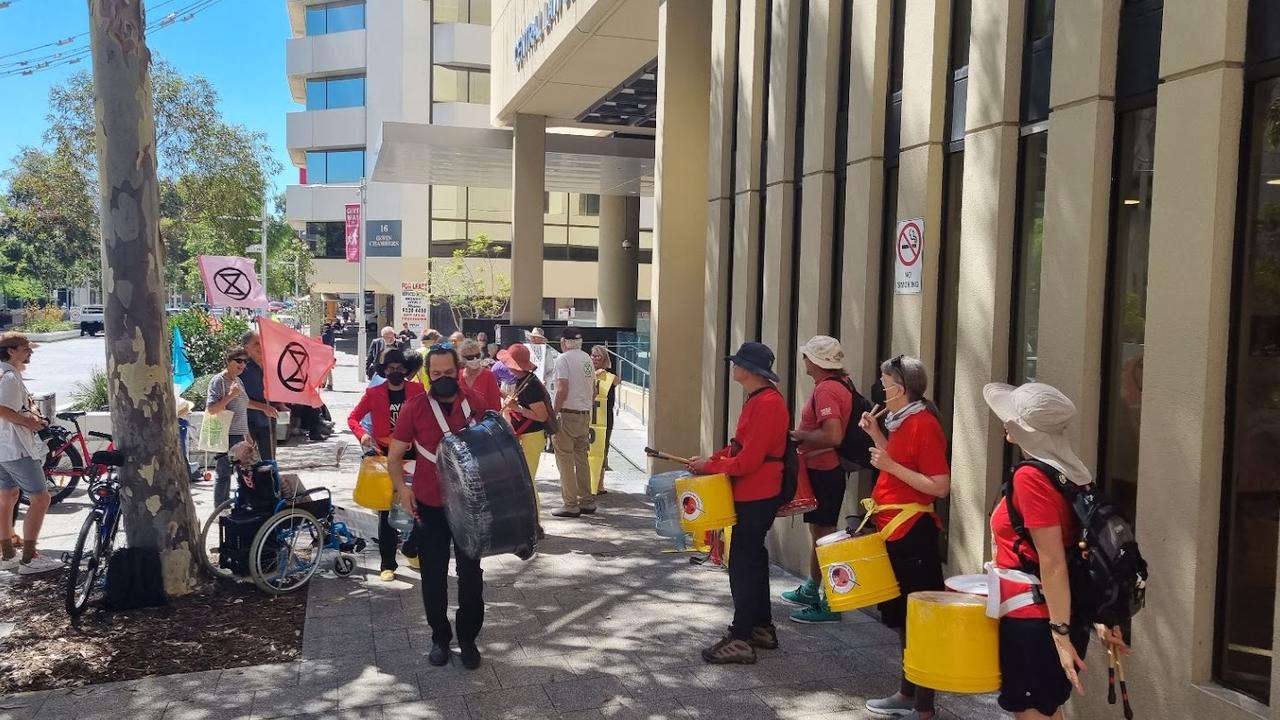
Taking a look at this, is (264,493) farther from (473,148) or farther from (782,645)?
(473,148)

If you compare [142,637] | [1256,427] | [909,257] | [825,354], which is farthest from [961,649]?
[142,637]

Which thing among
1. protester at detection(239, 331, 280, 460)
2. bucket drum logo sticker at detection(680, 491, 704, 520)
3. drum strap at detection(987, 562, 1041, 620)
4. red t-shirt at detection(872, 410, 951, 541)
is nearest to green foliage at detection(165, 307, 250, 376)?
protester at detection(239, 331, 280, 460)

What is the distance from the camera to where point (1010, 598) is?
11.7 feet

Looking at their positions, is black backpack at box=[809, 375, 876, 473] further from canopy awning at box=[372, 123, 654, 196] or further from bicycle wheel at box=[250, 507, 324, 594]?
canopy awning at box=[372, 123, 654, 196]

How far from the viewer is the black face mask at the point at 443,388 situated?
18.6 feet

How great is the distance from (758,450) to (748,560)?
699 mm

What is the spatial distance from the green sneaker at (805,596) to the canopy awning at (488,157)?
13910 mm

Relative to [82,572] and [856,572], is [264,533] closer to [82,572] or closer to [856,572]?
[82,572]

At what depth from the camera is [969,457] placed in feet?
19.2

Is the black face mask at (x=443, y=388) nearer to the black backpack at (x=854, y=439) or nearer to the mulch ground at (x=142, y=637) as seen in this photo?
the mulch ground at (x=142, y=637)

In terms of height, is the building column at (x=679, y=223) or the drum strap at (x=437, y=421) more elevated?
the building column at (x=679, y=223)

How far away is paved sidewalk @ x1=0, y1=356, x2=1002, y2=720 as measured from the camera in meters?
5.17

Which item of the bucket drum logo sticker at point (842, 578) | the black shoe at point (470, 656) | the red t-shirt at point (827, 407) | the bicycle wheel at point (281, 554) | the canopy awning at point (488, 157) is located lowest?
the black shoe at point (470, 656)

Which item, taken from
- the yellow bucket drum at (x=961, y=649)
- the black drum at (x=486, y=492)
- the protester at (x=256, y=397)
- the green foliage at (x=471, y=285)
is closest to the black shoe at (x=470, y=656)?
the black drum at (x=486, y=492)
